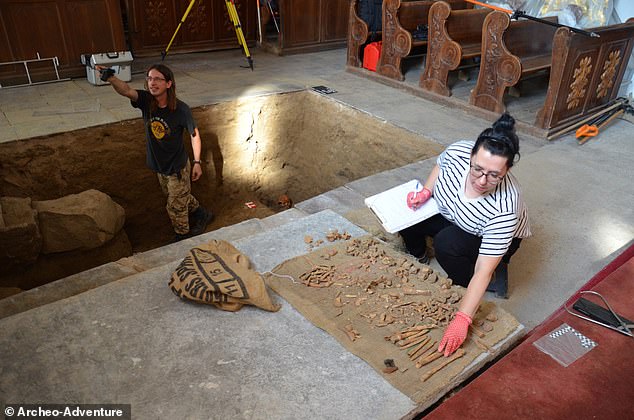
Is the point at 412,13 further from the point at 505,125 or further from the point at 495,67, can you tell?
the point at 505,125

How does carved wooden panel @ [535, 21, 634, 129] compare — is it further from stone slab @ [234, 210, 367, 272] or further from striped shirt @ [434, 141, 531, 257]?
stone slab @ [234, 210, 367, 272]

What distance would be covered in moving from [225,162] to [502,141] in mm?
Answer: 3844

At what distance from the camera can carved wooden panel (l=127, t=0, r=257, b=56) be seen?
6.29 metres

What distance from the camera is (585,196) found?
11.3 feet

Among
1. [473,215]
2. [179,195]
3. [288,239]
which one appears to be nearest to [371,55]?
[179,195]

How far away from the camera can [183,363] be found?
178cm

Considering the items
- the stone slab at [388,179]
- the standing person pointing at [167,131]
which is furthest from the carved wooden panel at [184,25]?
the stone slab at [388,179]

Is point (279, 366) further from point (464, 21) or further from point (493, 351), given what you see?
point (464, 21)

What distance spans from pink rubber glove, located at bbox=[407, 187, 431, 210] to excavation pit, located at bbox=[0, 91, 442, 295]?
5.32ft

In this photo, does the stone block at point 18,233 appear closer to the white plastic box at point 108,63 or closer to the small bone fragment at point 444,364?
the white plastic box at point 108,63

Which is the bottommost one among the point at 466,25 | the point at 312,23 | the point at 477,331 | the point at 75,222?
the point at 75,222

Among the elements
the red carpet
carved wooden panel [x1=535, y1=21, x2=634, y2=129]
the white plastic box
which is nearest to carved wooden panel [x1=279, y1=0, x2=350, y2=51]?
the white plastic box

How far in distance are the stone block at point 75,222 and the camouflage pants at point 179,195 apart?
507mm

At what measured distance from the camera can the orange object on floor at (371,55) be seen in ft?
19.2
